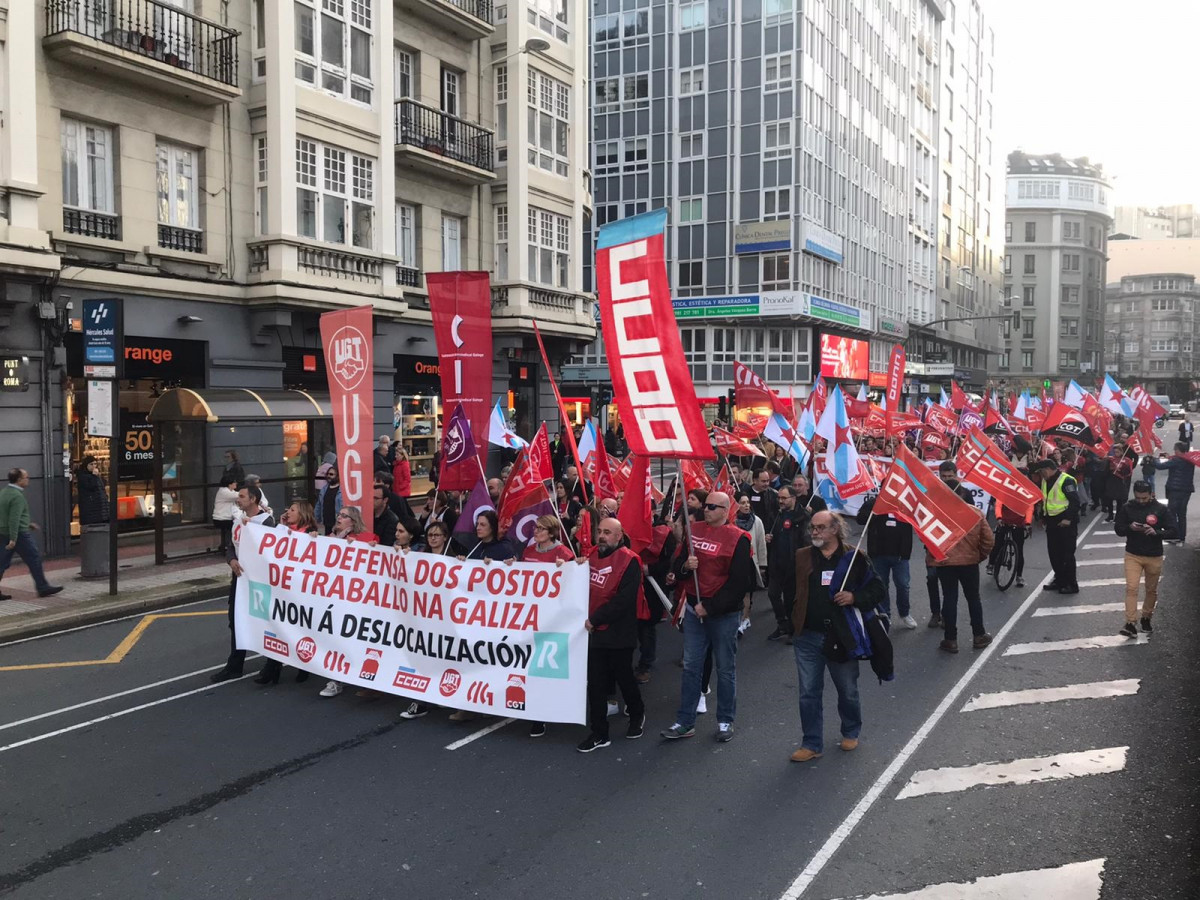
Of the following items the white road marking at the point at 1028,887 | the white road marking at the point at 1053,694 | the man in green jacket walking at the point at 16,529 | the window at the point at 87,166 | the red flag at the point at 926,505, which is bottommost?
the white road marking at the point at 1028,887

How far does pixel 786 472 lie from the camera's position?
65.5ft

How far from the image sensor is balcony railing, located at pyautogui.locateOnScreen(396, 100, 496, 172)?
2350cm

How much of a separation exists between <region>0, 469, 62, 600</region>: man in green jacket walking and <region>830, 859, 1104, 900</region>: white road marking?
12.1 metres

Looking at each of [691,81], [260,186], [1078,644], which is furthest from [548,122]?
[691,81]

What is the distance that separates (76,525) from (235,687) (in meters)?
10.1

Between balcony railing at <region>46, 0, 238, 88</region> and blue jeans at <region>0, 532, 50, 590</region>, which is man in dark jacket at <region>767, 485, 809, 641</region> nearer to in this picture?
blue jeans at <region>0, 532, 50, 590</region>

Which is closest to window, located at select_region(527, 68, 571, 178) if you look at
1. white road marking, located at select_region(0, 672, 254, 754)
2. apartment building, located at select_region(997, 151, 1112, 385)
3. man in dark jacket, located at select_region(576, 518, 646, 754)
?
white road marking, located at select_region(0, 672, 254, 754)

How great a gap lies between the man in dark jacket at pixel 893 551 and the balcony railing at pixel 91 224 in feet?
47.0

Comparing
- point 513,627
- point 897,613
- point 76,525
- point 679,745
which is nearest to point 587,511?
point 513,627

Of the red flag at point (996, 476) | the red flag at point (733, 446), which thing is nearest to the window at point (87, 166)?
the red flag at point (733, 446)

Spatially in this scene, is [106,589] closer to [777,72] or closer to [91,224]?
[91,224]

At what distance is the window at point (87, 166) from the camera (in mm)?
16875

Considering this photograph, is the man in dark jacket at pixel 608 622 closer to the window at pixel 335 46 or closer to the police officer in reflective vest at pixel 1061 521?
the police officer in reflective vest at pixel 1061 521

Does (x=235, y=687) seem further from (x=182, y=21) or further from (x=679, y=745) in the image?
(x=182, y=21)
